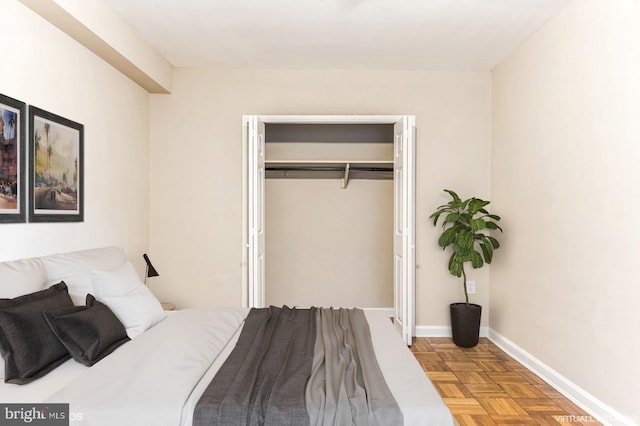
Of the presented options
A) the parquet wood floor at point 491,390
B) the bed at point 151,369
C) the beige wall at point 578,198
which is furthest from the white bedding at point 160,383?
the beige wall at point 578,198

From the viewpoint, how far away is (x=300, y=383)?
5.62 feet

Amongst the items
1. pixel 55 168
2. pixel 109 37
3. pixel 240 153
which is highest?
pixel 109 37

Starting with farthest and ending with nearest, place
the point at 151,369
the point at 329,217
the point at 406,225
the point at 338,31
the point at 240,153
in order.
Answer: the point at 329,217 < the point at 240,153 < the point at 406,225 < the point at 338,31 < the point at 151,369

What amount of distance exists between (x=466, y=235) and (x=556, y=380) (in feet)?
4.38

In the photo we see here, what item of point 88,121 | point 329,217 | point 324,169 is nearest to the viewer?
point 88,121

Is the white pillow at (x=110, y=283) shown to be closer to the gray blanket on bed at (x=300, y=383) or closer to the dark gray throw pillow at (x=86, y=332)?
the dark gray throw pillow at (x=86, y=332)

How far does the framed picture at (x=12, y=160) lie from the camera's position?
2.28m

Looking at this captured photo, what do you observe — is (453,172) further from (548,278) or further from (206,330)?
(206,330)

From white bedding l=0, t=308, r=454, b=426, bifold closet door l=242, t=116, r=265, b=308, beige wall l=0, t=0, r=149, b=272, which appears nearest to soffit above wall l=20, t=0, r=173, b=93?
beige wall l=0, t=0, r=149, b=272

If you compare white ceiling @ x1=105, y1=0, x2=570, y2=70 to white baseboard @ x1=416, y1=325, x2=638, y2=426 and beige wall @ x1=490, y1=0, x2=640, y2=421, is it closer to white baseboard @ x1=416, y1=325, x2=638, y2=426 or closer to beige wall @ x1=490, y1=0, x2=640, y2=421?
beige wall @ x1=490, y1=0, x2=640, y2=421

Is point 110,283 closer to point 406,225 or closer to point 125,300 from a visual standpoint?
point 125,300

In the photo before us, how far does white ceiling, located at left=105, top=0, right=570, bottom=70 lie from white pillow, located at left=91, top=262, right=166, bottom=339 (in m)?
1.88

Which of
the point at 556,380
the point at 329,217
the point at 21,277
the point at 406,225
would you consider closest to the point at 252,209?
the point at 329,217

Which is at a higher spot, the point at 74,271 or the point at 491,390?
the point at 74,271
